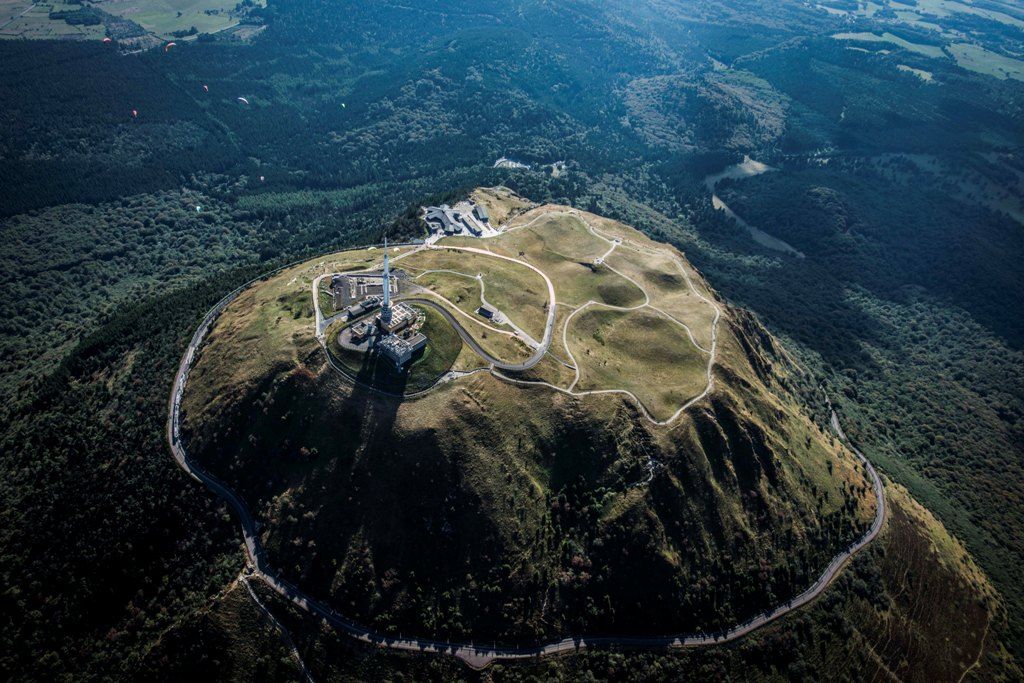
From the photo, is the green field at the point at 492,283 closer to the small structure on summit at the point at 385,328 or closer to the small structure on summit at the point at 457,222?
the small structure on summit at the point at 385,328

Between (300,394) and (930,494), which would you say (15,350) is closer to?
(300,394)

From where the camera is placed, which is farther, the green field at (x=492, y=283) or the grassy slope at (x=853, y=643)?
the green field at (x=492, y=283)

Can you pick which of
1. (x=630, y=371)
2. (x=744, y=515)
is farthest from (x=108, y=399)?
(x=744, y=515)

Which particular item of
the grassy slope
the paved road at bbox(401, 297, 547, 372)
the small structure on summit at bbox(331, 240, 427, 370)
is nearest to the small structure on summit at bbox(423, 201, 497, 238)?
the paved road at bbox(401, 297, 547, 372)

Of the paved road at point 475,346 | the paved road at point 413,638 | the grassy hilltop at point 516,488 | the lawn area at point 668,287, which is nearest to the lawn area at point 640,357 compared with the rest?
the grassy hilltop at point 516,488

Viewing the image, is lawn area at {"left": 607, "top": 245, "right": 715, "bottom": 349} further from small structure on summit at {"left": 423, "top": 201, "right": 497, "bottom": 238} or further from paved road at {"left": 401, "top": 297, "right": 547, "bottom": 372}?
paved road at {"left": 401, "top": 297, "right": 547, "bottom": 372}

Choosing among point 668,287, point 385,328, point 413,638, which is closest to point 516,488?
point 413,638

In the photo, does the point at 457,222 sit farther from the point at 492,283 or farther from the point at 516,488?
the point at 516,488
